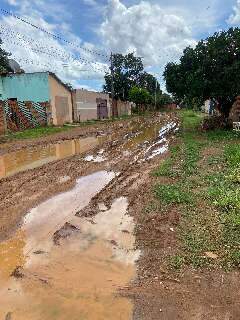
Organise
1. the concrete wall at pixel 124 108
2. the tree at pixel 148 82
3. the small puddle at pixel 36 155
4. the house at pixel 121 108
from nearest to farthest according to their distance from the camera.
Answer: the small puddle at pixel 36 155
the house at pixel 121 108
the concrete wall at pixel 124 108
the tree at pixel 148 82

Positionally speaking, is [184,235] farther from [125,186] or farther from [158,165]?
[158,165]

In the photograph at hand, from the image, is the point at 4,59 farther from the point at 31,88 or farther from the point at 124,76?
the point at 124,76

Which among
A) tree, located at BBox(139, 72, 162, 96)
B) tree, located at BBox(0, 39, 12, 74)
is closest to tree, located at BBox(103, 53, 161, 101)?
tree, located at BBox(139, 72, 162, 96)

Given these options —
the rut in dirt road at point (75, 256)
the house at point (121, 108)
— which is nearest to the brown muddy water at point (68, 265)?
Result: the rut in dirt road at point (75, 256)

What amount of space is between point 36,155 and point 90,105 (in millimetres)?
31401

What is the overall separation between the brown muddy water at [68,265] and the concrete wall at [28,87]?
26.8 metres

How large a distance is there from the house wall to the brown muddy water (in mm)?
27249

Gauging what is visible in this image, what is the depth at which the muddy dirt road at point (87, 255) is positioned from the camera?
173 inches

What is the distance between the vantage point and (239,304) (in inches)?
173

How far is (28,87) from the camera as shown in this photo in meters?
33.8

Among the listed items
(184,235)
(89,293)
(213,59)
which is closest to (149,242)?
(184,235)

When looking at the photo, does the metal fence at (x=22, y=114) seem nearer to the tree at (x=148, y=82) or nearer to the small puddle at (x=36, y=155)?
the small puddle at (x=36, y=155)

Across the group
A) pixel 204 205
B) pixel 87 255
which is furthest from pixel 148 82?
pixel 87 255

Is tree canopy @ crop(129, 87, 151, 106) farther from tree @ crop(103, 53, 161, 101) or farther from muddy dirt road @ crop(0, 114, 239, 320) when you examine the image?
muddy dirt road @ crop(0, 114, 239, 320)
